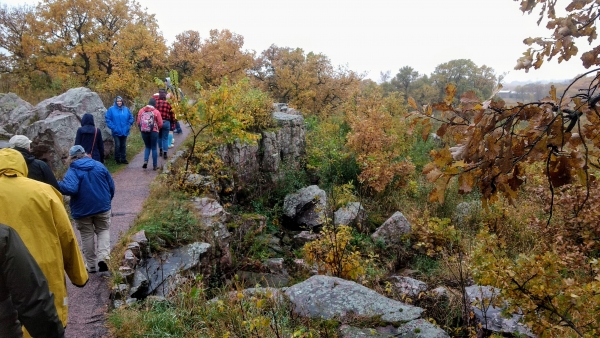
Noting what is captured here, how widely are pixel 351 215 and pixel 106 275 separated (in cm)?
718

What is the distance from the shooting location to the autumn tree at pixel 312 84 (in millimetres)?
26438

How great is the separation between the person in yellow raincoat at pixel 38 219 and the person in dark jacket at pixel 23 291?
293 millimetres

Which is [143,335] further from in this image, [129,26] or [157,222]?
[129,26]

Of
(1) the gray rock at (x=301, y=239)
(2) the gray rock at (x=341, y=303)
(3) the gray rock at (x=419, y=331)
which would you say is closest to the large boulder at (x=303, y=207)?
(1) the gray rock at (x=301, y=239)

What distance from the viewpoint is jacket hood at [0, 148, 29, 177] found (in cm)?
269

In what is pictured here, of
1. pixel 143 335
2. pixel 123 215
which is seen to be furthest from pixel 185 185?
pixel 143 335

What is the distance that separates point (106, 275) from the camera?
16.8 ft

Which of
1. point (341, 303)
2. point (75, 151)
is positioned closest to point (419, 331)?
point (341, 303)

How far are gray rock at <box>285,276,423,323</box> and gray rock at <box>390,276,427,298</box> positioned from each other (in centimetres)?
183

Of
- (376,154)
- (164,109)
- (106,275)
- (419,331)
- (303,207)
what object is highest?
(164,109)

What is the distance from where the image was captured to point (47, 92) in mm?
18031

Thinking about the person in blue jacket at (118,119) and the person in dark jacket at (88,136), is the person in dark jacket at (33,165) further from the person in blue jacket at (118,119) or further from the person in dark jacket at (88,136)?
the person in blue jacket at (118,119)

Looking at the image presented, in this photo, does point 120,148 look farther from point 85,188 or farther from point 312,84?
point 312,84

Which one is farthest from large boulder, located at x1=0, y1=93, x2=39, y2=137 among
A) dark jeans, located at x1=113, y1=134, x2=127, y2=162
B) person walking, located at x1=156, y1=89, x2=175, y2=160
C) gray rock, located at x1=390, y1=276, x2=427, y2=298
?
gray rock, located at x1=390, y1=276, x2=427, y2=298
